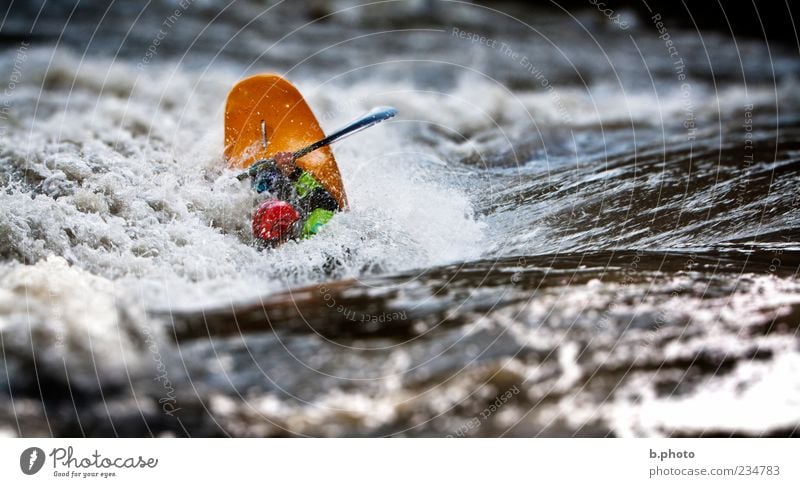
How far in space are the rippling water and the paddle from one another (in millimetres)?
100

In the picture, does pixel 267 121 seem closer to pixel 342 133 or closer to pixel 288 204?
pixel 342 133

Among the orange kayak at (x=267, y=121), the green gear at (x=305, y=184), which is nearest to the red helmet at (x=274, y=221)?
the green gear at (x=305, y=184)

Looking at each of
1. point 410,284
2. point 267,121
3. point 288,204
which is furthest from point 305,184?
point 410,284

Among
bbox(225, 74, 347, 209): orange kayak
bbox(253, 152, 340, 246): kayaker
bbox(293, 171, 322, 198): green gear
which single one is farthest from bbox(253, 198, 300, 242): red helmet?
bbox(225, 74, 347, 209): orange kayak

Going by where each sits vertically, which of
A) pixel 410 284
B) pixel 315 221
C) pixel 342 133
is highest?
pixel 342 133

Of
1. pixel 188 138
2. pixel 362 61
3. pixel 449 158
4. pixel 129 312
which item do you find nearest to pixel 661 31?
pixel 362 61

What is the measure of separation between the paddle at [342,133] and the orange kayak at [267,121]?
0.41 feet

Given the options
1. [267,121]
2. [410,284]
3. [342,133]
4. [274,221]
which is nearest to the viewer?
[410,284]

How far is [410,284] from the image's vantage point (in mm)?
1545

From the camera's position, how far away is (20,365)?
1282 millimetres

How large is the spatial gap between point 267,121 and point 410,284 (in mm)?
906

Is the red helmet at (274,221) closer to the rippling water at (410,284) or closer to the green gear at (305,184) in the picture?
the rippling water at (410,284)
